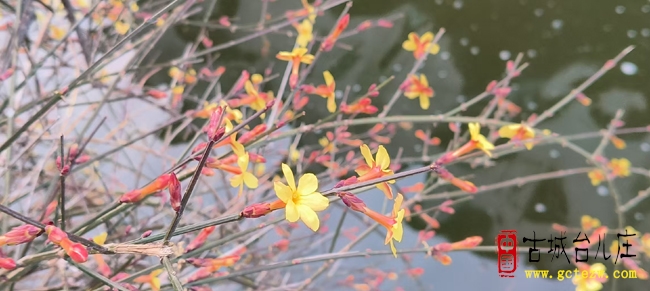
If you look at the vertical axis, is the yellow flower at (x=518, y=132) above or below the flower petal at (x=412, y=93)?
below

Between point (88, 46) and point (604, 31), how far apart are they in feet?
5.06

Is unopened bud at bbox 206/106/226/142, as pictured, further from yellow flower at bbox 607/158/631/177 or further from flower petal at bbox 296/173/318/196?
yellow flower at bbox 607/158/631/177

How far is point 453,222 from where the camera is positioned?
1.35 m

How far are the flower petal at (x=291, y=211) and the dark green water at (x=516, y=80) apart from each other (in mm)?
1002

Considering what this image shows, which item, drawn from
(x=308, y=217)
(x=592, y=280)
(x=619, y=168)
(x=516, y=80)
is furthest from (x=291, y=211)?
(x=516, y=80)

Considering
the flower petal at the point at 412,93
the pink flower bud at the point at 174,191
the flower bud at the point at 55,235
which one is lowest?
the flower bud at the point at 55,235

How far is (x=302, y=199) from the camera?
0.98 ft

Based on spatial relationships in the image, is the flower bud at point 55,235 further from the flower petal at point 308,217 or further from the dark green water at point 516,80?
the dark green water at point 516,80

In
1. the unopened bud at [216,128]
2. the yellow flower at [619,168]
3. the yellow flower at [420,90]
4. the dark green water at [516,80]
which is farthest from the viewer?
the dark green water at [516,80]

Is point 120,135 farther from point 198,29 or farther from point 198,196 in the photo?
point 198,29

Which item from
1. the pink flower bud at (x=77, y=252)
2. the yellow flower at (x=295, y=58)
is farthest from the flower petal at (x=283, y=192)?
the yellow flower at (x=295, y=58)

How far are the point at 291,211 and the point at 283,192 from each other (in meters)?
0.01

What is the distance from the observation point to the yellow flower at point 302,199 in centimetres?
28

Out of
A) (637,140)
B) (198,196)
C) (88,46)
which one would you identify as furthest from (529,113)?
(88,46)
